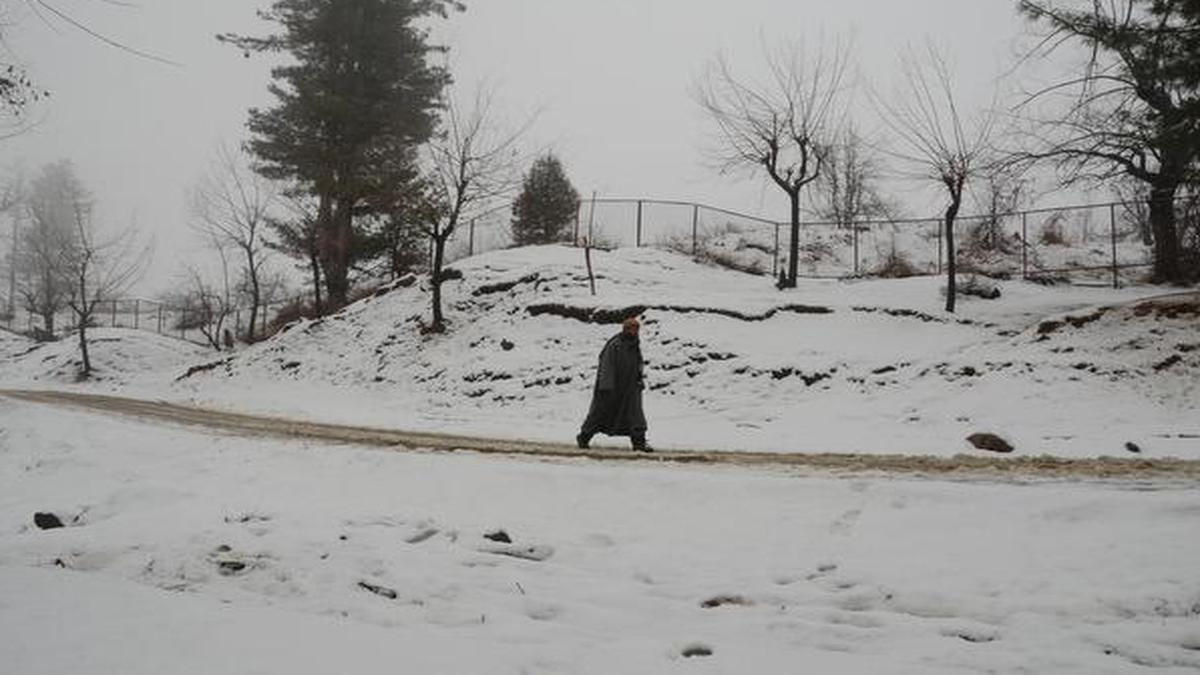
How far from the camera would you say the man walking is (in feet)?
37.6

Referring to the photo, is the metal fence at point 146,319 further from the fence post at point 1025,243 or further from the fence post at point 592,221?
the fence post at point 1025,243

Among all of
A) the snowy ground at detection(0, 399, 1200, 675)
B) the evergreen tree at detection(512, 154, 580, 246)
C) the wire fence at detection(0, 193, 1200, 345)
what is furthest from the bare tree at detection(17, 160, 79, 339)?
the snowy ground at detection(0, 399, 1200, 675)

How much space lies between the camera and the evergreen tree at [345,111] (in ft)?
92.2

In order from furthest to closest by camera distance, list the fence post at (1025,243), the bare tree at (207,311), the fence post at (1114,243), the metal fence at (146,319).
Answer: the metal fence at (146,319)
the bare tree at (207,311)
the fence post at (1025,243)
the fence post at (1114,243)

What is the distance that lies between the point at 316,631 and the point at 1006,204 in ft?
87.8

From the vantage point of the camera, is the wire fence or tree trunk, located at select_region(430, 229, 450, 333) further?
the wire fence

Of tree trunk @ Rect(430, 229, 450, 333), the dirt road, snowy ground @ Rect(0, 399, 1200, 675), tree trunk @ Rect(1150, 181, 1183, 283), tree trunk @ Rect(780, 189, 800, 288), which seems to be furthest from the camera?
tree trunk @ Rect(780, 189, 800, 288)

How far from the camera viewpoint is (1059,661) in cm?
394

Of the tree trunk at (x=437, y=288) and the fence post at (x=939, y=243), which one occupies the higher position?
the fence post at (x=939, y=243)

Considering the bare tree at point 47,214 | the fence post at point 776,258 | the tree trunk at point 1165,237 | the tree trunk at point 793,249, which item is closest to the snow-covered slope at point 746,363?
the tree trunk at point 793,249

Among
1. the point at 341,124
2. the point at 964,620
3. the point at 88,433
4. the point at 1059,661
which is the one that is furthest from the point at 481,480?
the point at 341,124

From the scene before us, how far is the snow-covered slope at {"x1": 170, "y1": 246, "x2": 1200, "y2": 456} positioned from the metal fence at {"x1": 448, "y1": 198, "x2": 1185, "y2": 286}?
3.72 meters

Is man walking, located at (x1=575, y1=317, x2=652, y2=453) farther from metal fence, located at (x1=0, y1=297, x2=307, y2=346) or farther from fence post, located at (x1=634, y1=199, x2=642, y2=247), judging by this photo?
metal fence, located at (x1=0, y1=297, x2=307, y2=346)

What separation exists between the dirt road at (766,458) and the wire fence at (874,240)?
12.1m
